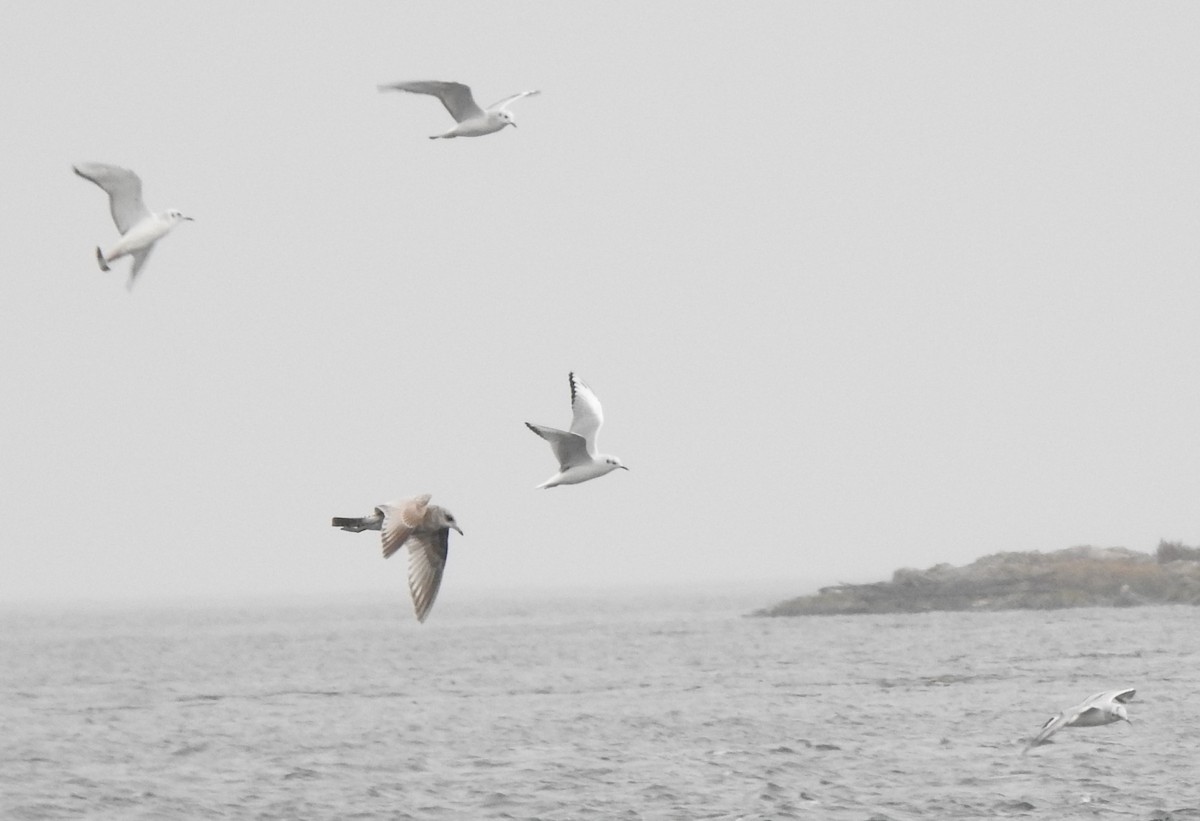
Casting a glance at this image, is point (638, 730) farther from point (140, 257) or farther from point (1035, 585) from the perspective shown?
point (1035, 585)

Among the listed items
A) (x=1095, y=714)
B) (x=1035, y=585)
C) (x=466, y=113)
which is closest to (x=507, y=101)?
(x=466, y=113)

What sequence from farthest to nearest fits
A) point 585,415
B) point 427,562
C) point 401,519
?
point 585,415, point 427,562, point 401,519

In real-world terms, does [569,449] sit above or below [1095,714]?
above

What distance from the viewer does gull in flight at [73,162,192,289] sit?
2153 centimetres

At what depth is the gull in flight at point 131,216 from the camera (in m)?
21.5

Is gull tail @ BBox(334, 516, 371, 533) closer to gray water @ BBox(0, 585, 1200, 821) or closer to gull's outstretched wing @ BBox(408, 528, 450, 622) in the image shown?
gull's outstretched wing @ BBox(408, 528, 450, 622)

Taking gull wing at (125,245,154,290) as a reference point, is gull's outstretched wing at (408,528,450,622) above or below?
below

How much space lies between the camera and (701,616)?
129250 millimetres

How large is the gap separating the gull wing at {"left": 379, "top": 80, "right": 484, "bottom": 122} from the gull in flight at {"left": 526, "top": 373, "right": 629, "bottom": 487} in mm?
4093

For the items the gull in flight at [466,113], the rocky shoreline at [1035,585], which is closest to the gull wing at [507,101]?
the gull in flight at [466,113]

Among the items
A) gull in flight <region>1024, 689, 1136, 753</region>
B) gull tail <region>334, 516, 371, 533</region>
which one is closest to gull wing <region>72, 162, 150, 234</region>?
gull tail <region>334, 516, 371, 533</region>

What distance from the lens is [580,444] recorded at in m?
19.9

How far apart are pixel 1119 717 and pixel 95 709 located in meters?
36.3

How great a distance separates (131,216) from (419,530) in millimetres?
8942
